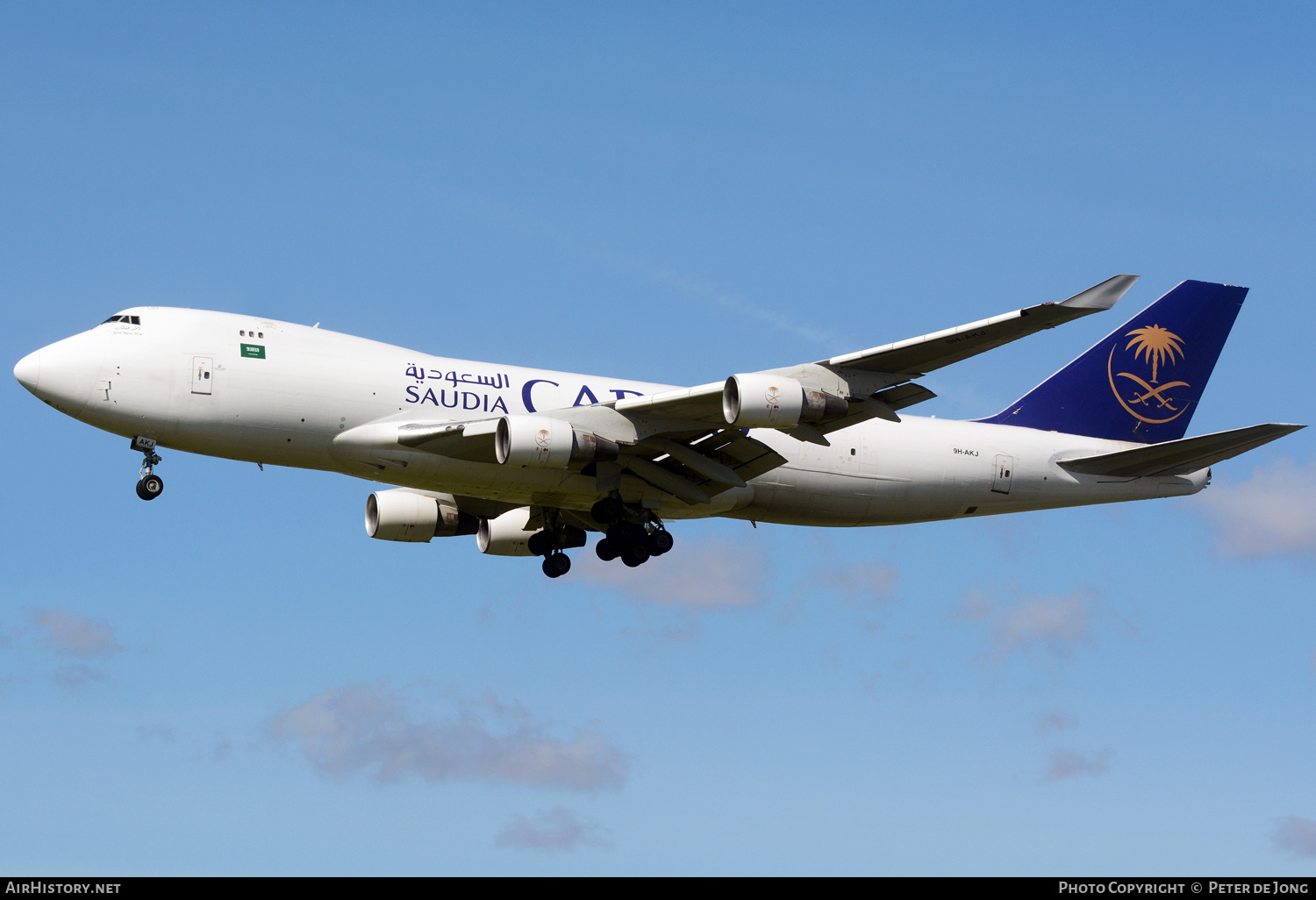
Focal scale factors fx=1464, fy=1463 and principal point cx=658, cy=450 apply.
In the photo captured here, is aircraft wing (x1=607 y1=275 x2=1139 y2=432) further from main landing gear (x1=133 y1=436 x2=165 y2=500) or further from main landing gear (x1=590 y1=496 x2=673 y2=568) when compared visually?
main landing gear (x1=133 y1=436 x2=165 y2=500)

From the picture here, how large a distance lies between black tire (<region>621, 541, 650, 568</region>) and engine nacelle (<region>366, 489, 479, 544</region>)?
603 cm

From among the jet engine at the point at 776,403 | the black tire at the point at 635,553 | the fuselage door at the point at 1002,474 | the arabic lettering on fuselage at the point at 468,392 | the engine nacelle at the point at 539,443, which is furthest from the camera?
the fuselage door at the point at 1002,474

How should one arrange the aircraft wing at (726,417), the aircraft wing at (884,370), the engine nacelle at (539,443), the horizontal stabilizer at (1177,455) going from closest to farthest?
the aircraft wing at (884,370), the aircraft wing at (726,417), the engine nacelle at (539,443), the horizontal stabilizer at (1177,455)

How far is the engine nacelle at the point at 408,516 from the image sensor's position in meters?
37.1

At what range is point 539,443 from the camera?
98.0ft

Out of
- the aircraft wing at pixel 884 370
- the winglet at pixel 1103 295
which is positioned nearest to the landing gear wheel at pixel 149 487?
the aircraft wing at pixel 884 370

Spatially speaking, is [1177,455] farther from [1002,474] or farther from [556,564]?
[556,564]

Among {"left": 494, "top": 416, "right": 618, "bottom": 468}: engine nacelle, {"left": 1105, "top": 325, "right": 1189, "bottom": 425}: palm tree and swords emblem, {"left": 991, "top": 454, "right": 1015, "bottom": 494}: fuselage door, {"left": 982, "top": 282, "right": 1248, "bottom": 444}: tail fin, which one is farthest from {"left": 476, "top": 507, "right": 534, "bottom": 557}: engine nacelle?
{"left": 1105, "top": 325, "right": 1189, "bottom": 425}: palm tree and swords emblem

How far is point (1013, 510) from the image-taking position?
122 feet

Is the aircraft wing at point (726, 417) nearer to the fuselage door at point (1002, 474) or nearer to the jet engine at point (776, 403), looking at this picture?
the jet engine at point (776, 403)

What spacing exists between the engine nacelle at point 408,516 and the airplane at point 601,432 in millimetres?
50

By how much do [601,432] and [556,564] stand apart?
22.5ft

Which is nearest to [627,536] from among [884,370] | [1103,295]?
[884,370]

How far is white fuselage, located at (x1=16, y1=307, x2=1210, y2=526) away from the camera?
30.5 meters
